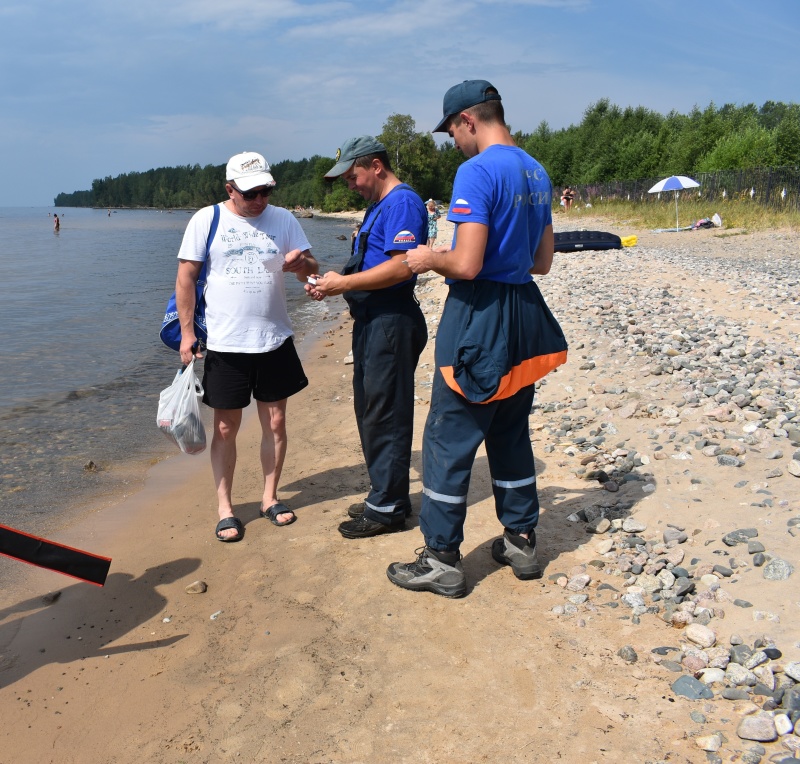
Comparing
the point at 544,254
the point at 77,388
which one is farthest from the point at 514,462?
the point at 77,388

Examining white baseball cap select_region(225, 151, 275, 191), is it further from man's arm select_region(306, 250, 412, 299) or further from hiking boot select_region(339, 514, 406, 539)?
hiking boot select_region(339, 514, 406, 539)

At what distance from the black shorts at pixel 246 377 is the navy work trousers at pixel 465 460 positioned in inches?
50.0

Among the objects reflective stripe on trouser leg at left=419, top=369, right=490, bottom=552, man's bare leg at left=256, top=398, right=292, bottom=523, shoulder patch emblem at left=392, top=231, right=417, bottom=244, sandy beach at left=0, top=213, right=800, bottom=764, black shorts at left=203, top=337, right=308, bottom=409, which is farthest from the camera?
man's bare leg at left=256, top=398, right=292, bottom=523

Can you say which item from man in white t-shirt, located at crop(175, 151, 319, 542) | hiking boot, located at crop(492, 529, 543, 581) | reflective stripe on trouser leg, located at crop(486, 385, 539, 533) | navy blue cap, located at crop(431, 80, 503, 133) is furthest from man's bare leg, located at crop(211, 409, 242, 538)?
navy blue cap, located at crop(431, 80, 503, 133)

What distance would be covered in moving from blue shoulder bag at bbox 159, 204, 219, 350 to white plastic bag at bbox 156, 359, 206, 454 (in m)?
0.20

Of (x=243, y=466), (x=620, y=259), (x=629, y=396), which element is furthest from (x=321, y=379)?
(x=620, y=259)

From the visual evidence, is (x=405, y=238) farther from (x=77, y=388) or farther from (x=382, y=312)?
(x=77, y=388)

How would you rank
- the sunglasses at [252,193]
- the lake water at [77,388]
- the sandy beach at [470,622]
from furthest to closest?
1. the lake water at [77,388]
2. the sunglasses at [252,193]
3. the sandy beach at [470,622]

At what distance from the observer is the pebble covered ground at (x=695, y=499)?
106 inches

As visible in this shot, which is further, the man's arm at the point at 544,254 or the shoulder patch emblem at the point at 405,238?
the shoulder patch emblem at the point at 405,238

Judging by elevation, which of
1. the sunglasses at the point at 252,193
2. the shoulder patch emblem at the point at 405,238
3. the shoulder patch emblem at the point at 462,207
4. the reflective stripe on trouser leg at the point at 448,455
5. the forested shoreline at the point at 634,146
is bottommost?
the reflective stripe on trouser leg at the point at 448,455

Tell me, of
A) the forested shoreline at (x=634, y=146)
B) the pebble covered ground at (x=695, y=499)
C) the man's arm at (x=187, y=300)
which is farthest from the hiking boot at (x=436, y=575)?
the forested shoreline at (x=634, y=146)

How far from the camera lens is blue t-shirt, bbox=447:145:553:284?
304 centimetres

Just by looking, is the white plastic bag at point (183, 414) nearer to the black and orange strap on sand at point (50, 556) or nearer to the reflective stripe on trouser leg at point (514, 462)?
the black and orange strap on sand at point (50, 556)
